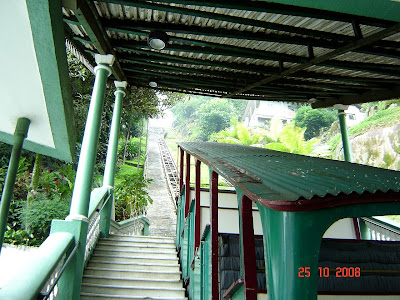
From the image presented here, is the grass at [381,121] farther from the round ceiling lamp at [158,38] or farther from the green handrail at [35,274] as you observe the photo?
the green handrail at [35,274]

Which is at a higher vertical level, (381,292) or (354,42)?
(354,42)

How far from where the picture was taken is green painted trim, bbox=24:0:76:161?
4.13 feet

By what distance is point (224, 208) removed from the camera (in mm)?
4590

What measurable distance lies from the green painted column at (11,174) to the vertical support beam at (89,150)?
7.38 ft

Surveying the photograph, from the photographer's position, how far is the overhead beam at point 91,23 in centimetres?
270

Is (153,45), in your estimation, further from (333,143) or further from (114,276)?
(333,143)

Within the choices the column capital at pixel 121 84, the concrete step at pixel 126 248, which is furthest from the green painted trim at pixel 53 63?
the column capital at pixel 121 84

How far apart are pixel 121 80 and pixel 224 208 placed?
3.35 meters

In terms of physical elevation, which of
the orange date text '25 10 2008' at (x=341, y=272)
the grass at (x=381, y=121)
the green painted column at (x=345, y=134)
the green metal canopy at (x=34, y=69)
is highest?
the grass at (x=381, y=121)

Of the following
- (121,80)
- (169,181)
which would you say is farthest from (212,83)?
(169,181)

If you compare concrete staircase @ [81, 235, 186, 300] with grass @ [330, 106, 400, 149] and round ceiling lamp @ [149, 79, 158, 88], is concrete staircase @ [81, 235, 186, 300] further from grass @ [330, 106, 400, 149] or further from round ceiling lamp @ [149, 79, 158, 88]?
grass @ [330, 106, 400, 149]

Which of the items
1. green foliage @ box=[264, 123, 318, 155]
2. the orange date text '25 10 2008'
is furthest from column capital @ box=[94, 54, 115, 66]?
green foliage @ box=[264, 123, 318, 155]

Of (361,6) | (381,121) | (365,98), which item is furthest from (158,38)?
(381,121)

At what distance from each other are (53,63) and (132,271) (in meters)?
3.46
